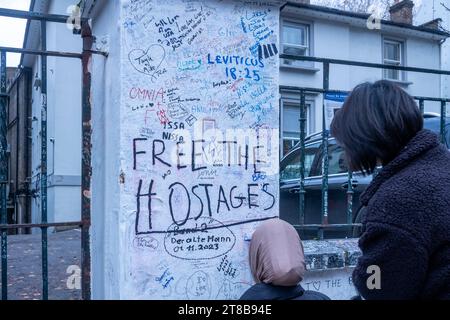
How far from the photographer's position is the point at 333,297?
350 cm

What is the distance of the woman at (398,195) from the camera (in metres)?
1.62

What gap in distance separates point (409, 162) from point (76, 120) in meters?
12.5

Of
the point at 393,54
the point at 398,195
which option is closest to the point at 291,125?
the point at 393,54

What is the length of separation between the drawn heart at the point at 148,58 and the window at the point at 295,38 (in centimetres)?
1188

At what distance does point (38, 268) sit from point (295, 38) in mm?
10454

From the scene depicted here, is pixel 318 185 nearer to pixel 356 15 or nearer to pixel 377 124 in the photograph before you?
pixel 377 124

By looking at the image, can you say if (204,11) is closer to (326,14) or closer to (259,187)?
(259,187)

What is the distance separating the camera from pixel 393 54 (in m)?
16.4

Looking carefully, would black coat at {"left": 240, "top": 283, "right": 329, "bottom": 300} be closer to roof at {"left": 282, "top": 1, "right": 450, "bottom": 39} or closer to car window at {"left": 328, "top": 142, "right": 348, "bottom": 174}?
car window at {"left": 328, "top": 142, "right": 348, "bottom": 174}

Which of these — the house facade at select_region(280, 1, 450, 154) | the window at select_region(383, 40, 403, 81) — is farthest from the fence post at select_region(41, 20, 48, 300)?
the window at select_region(383, 40, 403, 81)

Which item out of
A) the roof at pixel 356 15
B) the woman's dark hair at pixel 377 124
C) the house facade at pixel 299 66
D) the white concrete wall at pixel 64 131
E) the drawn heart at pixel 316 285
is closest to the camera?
the woman's dark hair at pixel 377 124

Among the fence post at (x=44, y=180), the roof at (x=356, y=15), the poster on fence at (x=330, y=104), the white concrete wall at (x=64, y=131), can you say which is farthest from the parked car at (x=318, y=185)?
the white concrete wall at (x=64, y=131)

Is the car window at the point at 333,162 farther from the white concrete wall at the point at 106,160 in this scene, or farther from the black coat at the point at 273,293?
the black coat at the point at 273,293

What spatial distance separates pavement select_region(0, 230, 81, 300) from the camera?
207 inches
